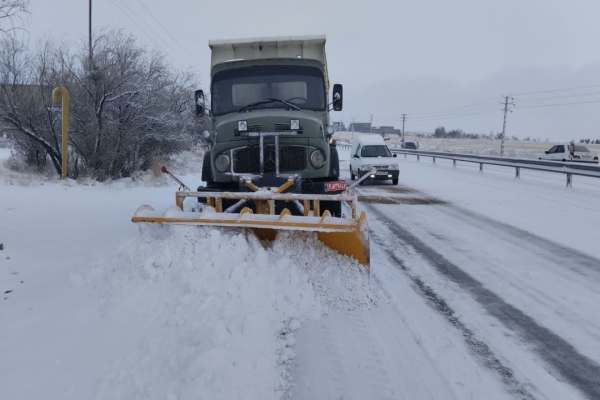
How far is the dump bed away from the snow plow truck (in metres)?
0.02

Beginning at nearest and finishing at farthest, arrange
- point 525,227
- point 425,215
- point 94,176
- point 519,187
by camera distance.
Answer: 1. point 525,227
2. point 425,215
3. point 94,176
4. point 519,187

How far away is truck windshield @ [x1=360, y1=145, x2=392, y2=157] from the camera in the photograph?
1870 centimetres

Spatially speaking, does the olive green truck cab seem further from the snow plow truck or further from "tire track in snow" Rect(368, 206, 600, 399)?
"tire track in snow" Rect(368, 206, 600, 399)

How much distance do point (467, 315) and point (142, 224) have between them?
355 cm

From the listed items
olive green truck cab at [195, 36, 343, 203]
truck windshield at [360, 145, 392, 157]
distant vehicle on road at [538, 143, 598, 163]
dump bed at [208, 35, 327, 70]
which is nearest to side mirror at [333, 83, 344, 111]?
olive green truck cab at [195, 36, 343, 203]

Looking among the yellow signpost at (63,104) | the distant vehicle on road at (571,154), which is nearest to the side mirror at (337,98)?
the yellow signpost at (63,104)

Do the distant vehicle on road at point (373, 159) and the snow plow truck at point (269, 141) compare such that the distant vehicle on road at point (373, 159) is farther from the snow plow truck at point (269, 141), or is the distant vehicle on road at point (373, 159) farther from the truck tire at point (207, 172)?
the truck tire at point (207, 172)

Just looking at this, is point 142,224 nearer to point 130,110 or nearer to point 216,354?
point 216,354

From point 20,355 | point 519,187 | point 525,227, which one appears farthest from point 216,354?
point 519,187

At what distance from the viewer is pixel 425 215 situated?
398 inches

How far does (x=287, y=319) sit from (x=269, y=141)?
10.5ft

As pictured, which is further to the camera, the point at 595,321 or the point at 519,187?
the point at 519,187

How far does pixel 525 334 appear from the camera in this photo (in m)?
3.91

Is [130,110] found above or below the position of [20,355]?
above
